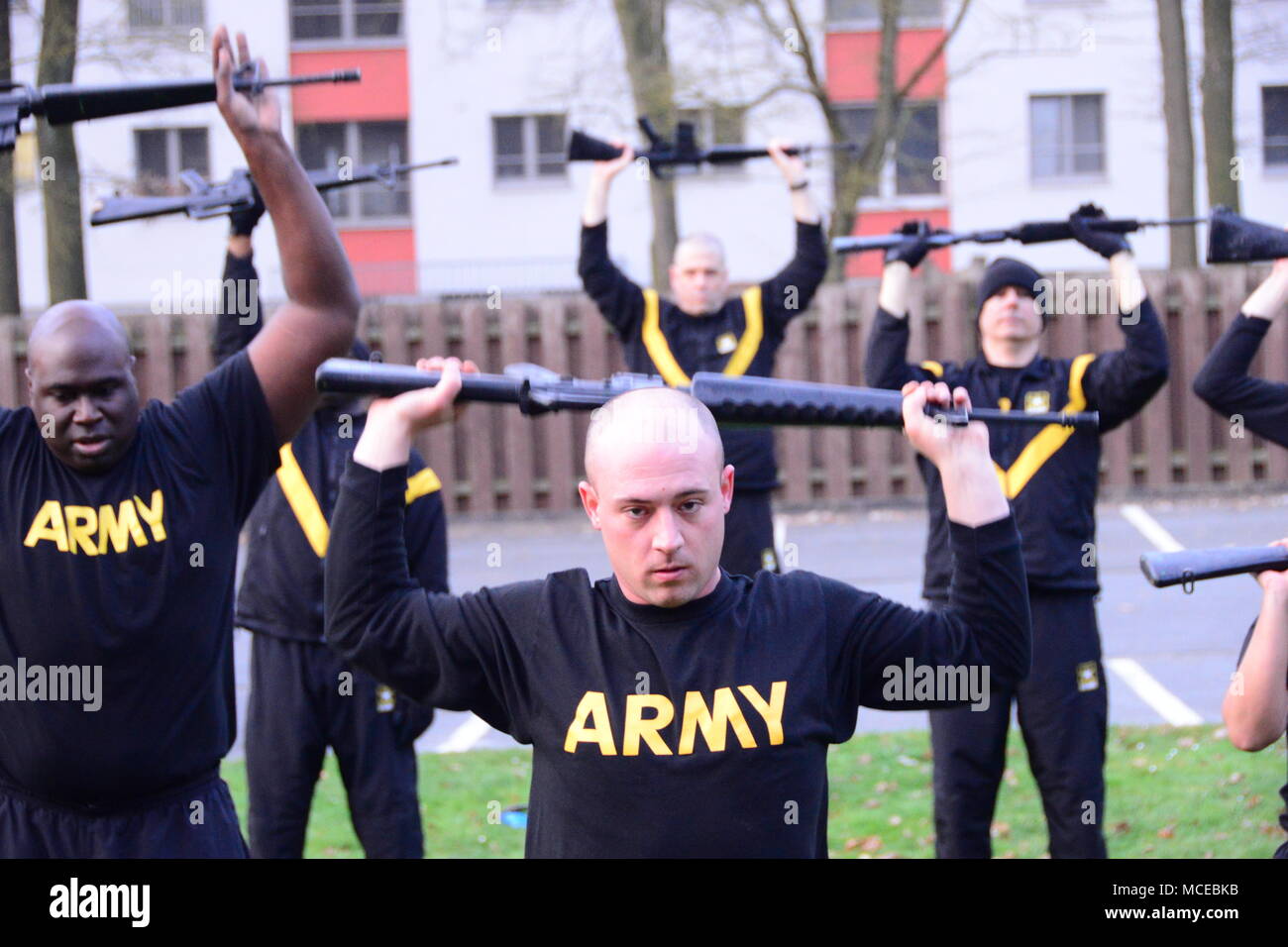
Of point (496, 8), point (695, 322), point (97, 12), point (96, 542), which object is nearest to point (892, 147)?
point (496, 8)

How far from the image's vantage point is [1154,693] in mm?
8883

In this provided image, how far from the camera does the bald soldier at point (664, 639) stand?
2869 mm

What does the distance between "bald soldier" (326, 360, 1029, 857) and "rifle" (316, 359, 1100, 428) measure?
4 centimetres

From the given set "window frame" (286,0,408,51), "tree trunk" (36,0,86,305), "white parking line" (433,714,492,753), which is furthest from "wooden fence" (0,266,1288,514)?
Result: "window frame" (286,0,408,51)

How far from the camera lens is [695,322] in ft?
24.2

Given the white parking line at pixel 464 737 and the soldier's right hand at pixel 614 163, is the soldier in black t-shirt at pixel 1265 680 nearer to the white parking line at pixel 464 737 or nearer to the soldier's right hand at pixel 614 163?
the soldier's right hand at pixel 614 163

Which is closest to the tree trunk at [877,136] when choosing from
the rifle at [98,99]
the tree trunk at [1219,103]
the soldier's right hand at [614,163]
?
the tree trunk at [1219,103]

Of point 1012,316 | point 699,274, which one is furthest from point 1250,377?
point 699,274

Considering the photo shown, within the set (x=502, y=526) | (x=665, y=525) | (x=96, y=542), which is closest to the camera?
(x=665, y=525)

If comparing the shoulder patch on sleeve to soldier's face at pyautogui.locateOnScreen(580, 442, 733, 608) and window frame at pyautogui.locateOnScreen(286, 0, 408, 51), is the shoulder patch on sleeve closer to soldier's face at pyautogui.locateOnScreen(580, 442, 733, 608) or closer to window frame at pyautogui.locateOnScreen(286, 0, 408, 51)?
soldier's face at pyautogui.locateOnScreen(580, 442, 733, 608)

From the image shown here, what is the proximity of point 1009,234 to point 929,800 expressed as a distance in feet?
8.53

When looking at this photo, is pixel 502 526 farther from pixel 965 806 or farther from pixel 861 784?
pixel 965 806

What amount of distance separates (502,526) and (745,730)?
1361 cm
